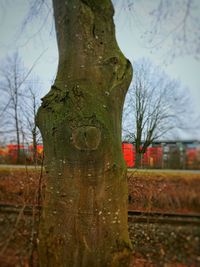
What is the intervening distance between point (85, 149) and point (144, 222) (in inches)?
109

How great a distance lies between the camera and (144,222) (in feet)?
12.3

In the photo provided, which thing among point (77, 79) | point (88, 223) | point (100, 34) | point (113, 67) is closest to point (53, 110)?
point (77, 79)

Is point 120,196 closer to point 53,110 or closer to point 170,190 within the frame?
point 53,110

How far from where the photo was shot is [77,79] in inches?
64.2

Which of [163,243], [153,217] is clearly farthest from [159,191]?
[163,243]

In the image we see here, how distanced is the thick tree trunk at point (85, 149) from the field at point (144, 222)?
44cm

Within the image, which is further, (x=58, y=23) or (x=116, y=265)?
(x=58, y=23)

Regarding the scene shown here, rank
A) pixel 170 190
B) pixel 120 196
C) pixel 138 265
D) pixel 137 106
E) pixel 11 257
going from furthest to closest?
pixel 137 106, pixel 170 190, pixel 138 265, pixel 11 257, pixel 120 196

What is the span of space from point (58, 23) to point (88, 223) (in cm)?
157

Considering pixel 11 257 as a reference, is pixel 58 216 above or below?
above

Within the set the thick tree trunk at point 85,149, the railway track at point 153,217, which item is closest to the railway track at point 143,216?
the railway track at point 153,217

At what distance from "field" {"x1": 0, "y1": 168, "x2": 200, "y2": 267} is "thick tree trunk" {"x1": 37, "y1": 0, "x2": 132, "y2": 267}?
442mm

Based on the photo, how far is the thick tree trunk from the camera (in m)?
1.51

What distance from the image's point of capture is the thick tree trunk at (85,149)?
59.3 inches
